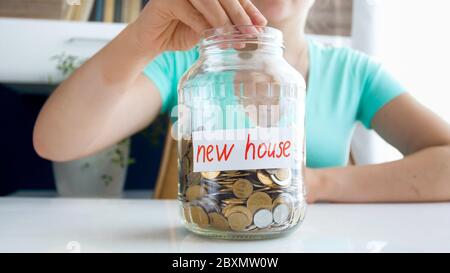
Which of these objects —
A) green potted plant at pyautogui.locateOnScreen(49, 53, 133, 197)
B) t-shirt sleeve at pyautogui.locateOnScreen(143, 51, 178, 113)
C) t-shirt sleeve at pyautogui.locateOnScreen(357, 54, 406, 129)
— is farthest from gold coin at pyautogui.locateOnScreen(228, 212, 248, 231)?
green potted plant at pyautogui.locateOnScreen(49, 53, 133, 197)

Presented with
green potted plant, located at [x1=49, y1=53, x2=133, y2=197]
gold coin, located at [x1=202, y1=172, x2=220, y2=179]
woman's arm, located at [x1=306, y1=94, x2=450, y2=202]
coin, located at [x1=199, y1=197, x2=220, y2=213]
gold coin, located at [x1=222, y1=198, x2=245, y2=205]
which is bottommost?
green potted plant, located at [x1=49, y1=53, x2=133, y2=197]

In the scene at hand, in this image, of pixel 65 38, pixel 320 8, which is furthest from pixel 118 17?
pixel 320 8

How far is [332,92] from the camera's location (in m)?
0.98

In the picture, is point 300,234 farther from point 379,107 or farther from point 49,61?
point 49,61

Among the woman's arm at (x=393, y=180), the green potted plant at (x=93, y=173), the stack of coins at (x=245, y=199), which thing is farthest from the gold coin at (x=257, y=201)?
the green potted plant at (x=93, y=173)

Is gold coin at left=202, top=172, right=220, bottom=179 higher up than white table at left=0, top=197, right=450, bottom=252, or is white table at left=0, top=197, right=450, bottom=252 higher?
gold coin at left=202, top=172, right=220, bottom=179

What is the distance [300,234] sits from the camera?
0.42m

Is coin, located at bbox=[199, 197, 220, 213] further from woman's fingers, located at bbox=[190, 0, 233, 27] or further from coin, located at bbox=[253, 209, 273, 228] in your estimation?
woman's fingers, located at bbox=[190, 0, 233, 27]

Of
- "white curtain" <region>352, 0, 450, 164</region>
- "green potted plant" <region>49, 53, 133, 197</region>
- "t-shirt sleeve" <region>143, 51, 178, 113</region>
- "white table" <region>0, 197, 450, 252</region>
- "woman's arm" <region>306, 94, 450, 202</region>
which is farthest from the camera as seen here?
"white curtain" <region>352, 0, 450, 164</region>

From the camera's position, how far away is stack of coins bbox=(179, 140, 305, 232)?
0.36 metres

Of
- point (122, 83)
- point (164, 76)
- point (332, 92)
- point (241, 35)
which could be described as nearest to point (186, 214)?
point (241, 35)

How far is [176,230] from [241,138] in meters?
0.12

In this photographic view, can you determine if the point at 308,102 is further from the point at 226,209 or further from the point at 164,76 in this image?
the point at 226,209

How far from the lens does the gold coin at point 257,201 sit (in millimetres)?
362
